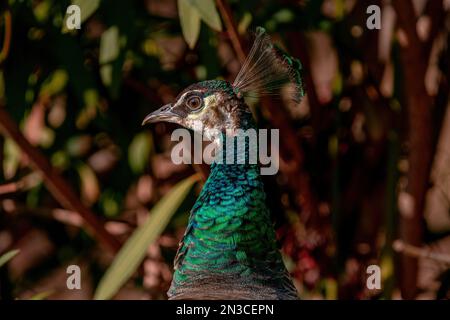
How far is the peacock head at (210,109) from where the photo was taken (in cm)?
128

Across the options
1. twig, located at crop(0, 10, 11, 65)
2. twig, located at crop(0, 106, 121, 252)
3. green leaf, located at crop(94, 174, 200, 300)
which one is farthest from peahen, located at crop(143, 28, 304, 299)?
twig, located at crop(0, 10, 11, 65)

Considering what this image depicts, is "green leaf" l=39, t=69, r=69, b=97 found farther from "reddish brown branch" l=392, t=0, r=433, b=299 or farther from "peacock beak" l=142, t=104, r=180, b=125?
"reddish brown branch" l=392, t=0, r=433, b=299

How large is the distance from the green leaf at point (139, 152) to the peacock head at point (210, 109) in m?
0.51

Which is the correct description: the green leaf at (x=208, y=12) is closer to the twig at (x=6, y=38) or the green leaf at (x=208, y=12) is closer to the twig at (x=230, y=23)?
the twig at (x=230, y=23)

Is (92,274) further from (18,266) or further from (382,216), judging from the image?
(382,216)

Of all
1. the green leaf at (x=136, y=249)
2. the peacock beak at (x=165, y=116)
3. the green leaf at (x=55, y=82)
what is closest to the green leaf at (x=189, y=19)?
the peacock beak at (x=165, y=116)

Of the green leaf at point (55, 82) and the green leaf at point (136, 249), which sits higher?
the green leaf at point (55, 82)

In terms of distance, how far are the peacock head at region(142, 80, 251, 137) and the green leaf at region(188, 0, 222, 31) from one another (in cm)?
9

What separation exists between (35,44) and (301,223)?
2.20 feet

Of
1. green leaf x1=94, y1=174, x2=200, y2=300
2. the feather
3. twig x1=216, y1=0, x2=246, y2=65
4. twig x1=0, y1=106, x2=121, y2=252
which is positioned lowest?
green leaf x1=94, y1=174, x2=200, y2=300

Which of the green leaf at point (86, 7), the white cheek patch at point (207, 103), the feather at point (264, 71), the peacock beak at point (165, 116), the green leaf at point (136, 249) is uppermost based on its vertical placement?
the green leaf at point (86, 7)

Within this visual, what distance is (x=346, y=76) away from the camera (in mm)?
1908

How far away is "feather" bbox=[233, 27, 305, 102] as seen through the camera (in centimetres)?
129

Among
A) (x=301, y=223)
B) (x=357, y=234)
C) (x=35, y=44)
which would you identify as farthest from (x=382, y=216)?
(x=35, y=44)
